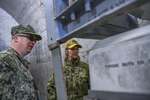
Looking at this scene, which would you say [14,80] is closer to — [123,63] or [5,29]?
[123,63]

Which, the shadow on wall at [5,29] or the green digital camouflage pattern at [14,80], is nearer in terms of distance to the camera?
the green digital camouflage pattern at [14,80]

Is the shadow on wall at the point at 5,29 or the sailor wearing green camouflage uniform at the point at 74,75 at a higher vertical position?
the shadow on wall at the point at 5,29

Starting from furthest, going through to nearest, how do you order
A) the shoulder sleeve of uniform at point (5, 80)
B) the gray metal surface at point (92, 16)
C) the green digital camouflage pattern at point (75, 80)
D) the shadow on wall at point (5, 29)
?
1. the shadow on wall at point (5, 29)
2. the green digital camouflage pattern at point (75, 80)
3. the shoulder sleeve of uniform at point (5, 80)
4. the gray metal surface at point (92, 16)

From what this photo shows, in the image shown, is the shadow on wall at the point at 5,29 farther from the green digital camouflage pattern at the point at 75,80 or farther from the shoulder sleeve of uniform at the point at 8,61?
the shoulder sleeve of uniform at the point at 8,61

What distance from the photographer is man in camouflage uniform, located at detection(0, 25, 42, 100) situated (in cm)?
162

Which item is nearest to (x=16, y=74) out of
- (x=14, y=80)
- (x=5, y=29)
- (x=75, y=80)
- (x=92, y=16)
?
(x=14, y=80)

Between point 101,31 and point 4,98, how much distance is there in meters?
0.88

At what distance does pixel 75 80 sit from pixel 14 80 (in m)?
0.70

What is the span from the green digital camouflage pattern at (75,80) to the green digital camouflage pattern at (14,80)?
0.49 metres

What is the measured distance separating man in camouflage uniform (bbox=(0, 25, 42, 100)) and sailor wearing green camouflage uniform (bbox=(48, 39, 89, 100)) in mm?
476

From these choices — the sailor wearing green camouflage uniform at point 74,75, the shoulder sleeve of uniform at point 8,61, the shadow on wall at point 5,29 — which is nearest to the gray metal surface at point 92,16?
the shoulder sleeve of uniform at point 8,61

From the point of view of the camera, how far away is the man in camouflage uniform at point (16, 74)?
1619mm

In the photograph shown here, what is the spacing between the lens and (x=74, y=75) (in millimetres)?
2230

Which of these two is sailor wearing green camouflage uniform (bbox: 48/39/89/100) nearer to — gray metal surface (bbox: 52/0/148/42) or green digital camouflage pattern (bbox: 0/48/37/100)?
green digital camouflage pattern (bbox: 0/48/37/100)
